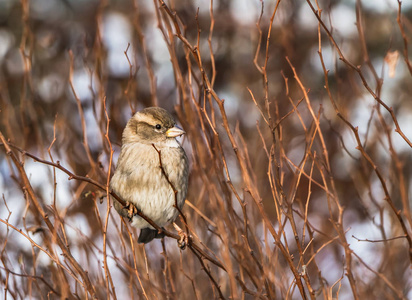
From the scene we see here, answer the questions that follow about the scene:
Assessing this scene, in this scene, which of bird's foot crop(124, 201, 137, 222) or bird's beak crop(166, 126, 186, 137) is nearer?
bird's foot crop(124, 201, 137, 222)

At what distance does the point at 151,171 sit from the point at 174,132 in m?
0.35

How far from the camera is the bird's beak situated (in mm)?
4273

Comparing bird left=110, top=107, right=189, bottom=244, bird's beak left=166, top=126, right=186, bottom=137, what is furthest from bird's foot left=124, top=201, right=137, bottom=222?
bird's beak left=166, top=126, right=186, bottom=137

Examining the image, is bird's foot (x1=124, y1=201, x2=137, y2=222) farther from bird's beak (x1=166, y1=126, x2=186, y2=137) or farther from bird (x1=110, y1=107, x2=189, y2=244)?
bird's beak (x1=166, y1=126, x2=186, y2=137)

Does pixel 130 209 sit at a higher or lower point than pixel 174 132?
lower

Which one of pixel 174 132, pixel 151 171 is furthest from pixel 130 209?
pixel 174 132

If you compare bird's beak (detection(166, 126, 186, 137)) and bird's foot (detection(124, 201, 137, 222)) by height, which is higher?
bird's beak (detection(166, 126, 186, 137))

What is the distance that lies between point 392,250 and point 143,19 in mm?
6355

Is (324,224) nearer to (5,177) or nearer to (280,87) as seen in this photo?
(280,87)

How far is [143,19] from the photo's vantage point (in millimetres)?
9578

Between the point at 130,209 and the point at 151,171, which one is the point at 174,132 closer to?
the point at 151,171

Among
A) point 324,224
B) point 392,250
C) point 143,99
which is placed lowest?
point 392,250

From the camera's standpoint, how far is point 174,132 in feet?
14.2

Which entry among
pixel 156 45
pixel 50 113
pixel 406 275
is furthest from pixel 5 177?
pixel 406 275
